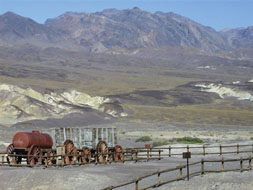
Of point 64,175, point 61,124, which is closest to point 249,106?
point 61,124

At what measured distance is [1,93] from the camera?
8100 cm

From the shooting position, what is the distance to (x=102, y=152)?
30281mm

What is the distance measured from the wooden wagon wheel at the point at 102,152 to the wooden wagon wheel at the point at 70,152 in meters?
1.48

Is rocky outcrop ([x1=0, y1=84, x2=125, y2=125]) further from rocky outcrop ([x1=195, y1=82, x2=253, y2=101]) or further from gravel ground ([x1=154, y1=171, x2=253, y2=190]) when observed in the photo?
gravel ground ([x1=154, y1=171, x2=253, y2=190])

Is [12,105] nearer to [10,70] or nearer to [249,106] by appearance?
[249,106]

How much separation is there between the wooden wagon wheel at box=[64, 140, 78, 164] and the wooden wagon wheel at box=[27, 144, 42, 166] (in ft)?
4.80

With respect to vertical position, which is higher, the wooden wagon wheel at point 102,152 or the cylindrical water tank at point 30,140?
the cylindrical water tank at point 30,140

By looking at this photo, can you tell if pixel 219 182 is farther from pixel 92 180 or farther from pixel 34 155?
pixel 34 155

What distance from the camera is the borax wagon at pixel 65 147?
89.7 ft

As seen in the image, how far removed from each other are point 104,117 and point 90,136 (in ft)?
168

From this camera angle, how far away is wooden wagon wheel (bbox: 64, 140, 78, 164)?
89.8 ft

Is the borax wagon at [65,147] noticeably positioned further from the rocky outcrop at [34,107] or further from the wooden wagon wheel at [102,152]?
the rocky outcrop at [34,107]

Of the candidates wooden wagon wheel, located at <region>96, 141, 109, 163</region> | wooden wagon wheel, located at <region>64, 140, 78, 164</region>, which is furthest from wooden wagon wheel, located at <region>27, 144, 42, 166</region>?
wooden wagon wheel, located at <region>96, 141, 109, 163</region>

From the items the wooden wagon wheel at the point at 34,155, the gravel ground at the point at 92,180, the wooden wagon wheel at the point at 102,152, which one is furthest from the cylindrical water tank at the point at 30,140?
the gravel ground at the point at 92,180
